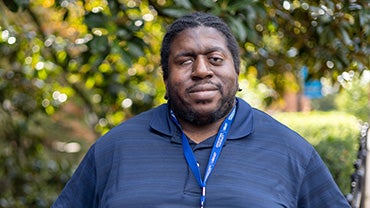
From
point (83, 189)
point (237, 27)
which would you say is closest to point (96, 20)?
point (237, 27)

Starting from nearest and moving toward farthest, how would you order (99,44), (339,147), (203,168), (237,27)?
1. (203,168)
2. (237,27)
3. (99,44)
4. (339,147)

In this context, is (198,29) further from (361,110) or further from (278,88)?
(361,110)

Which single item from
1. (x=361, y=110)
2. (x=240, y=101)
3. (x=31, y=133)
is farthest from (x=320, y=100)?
(x=240, y=101)

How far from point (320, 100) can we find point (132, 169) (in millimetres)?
24661

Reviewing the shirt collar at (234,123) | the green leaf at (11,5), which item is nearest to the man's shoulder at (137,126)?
the shirt collar at (234,123)

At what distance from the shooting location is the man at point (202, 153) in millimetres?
3049

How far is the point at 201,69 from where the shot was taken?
10.3 feet

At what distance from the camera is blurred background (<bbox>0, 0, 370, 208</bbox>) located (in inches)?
162

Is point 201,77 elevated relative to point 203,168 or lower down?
elevated

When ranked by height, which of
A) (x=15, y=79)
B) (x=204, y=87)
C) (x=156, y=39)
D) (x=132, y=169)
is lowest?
(x=15, y=79)

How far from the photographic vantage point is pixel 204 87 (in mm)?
3133

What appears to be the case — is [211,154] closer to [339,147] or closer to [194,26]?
[194,26]

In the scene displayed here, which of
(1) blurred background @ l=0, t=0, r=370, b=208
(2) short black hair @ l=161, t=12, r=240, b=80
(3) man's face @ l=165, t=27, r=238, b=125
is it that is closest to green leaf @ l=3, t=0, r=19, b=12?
(1) blurred background @ l=0, t=0, r=370, b=208

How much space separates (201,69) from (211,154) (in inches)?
13.0
